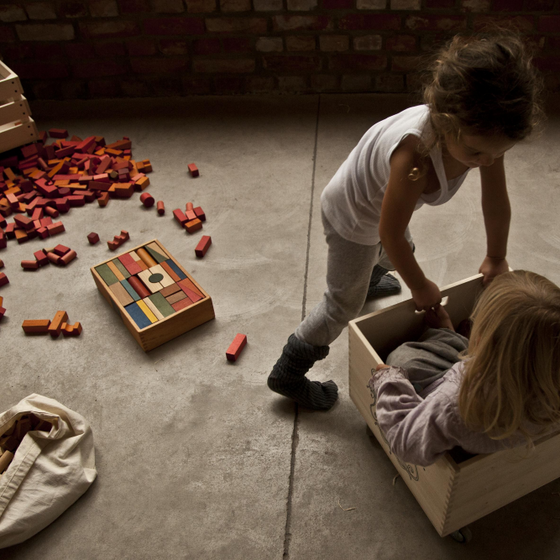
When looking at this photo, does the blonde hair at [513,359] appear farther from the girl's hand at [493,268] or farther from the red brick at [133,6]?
the red brick at [133,6]

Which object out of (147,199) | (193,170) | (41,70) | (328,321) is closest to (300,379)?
(328,321)

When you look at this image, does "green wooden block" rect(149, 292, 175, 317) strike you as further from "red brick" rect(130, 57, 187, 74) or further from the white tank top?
"red brick" rect(130, 57, 187, 74)

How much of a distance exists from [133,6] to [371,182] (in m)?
2.60

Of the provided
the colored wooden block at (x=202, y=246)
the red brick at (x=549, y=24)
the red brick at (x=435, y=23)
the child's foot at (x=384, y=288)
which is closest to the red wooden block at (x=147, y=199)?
the colored wooden block at (x=202, y=246)

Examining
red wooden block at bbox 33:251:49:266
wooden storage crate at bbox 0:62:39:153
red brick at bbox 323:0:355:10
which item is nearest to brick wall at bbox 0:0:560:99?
red brick at bbox 323:0:355:10

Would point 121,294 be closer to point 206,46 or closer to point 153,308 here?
point 153,308

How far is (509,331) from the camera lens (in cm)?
115

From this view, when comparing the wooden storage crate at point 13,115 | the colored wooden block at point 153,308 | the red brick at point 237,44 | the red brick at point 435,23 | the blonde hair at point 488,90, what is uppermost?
the blonde hair at point 488,90

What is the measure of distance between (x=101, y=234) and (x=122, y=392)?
101cm

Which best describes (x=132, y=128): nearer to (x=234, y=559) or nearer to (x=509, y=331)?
(x=234, y=559)

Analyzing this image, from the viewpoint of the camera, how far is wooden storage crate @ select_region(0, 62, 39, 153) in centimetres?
319

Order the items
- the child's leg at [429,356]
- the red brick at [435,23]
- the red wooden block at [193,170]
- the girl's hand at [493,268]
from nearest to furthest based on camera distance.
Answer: the child's leg at [429,356] < the girl's hand at [493,268] < the red wooden block at [193,170] < the red brick at [435,23]

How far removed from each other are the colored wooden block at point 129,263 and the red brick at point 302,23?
6.05 feet

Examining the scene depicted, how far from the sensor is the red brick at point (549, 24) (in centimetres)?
323
